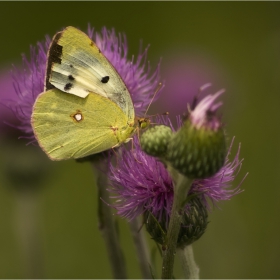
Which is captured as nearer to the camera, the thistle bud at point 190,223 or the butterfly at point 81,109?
the thistle bud at point 190,223

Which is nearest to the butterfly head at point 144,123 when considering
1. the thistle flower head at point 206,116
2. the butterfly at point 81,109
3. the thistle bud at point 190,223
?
the butterfly at point 81,109

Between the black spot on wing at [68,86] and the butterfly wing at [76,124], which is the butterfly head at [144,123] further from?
the black spot on wing at [68,86]

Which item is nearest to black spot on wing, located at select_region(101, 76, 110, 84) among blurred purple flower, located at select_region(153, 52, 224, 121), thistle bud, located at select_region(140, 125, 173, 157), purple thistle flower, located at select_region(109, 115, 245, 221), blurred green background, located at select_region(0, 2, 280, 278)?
purple thistle flower, located at select_region(109, 115, 245, 221)

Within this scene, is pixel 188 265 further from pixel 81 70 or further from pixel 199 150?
pixel 81 70

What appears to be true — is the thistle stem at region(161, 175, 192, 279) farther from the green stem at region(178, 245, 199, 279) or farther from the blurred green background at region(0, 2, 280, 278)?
the blurred green background at region(0, 2, 280, 278)

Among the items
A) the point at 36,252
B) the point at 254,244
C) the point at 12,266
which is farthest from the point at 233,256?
the point at 12,266

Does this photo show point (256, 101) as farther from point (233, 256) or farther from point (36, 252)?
point (36, 252)

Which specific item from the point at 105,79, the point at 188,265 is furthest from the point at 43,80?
the point at 188,265
